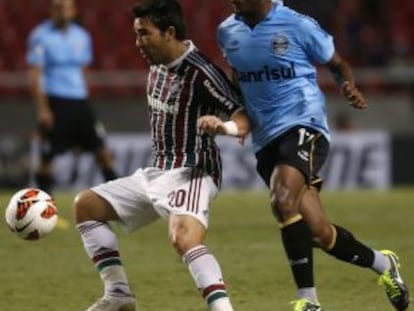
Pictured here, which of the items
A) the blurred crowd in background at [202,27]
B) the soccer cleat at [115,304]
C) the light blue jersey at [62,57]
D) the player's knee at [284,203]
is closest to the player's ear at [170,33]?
A: the player's knee at [284,203]

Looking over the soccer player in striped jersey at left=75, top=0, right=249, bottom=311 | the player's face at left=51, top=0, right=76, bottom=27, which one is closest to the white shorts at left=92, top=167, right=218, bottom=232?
the soccer player in striped jersey at left=75, top=0, right=249, bottom=311

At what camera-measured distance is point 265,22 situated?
7.15 m

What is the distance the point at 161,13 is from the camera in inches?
255

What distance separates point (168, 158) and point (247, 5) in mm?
1008

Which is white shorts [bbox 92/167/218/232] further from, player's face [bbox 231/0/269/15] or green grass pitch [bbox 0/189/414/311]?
player's face [bbox 231/0/269/15]

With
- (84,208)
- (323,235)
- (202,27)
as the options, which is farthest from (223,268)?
(202,27)

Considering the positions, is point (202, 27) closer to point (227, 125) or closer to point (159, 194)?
point (159, 194)

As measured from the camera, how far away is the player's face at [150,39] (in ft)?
21.2

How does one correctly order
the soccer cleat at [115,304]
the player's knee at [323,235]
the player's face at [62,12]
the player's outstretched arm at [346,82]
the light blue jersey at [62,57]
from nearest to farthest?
the soccer cleat at [115,304] < the player's outstretched arm at [346,82] < the player's knee at [323,235] < the player's face at [62,12] < the light blue jersey at [62,57]

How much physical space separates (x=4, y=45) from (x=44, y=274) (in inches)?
476

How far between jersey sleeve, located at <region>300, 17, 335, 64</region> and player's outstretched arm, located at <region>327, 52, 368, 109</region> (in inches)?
2.4

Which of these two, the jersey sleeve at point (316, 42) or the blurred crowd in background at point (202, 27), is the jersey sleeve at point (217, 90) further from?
the blurred crowd in background at point (202, 27)

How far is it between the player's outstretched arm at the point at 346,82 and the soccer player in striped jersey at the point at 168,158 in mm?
752

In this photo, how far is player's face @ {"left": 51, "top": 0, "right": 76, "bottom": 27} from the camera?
1338 cm
